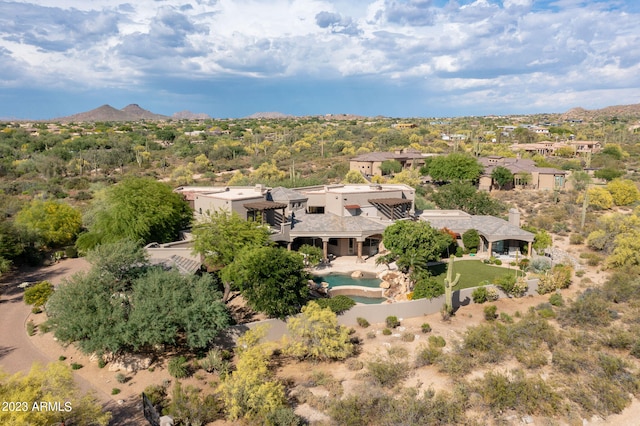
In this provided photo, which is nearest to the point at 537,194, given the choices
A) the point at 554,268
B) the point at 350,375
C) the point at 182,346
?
the point at 554,268

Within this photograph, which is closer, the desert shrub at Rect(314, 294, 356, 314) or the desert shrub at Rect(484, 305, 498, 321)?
the desert shrub at Rect(314, 294, 356, 314)

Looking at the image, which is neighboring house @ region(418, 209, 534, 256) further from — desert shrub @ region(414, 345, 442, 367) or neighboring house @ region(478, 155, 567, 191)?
neighboring house @ region(478, 155, 567, 191)

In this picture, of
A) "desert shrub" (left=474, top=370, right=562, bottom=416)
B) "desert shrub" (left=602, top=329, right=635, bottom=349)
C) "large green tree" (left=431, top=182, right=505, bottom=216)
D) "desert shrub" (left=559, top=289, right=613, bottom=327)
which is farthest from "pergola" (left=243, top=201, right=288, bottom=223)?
"desert shrub" (left=602, top=329, right=635, bottom=349)

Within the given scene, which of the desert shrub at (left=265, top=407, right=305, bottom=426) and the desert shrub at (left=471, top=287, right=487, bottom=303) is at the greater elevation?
the desert shrub at (left=265, top=407, right=305, bottom=426)

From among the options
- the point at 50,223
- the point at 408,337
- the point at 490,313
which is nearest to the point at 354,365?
the point at 408,337

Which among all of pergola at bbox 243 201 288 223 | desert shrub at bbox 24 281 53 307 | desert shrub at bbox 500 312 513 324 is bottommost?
desert shrub at bbox 500 312 513 324

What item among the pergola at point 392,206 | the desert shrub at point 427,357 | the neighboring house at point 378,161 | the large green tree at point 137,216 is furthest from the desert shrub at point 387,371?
the neighboring house at point 378,161

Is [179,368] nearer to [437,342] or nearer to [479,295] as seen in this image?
[437,342]
